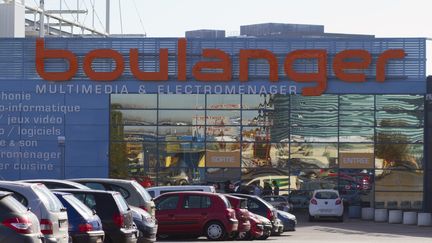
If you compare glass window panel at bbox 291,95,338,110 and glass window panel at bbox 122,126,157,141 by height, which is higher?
glass window panel at bbox 291,95,338,110

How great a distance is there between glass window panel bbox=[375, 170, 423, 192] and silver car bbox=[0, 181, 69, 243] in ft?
103

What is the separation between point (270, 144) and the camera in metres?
48.1

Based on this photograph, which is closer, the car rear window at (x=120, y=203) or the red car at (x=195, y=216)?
the car rear window at (x=120, y=203)

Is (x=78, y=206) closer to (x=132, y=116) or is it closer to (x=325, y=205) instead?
(x=325, y=205)

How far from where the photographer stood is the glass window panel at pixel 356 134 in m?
47.9

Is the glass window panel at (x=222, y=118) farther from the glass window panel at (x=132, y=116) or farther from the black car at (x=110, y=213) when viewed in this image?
the black car at (x=110, y=213)

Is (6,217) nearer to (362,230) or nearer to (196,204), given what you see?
(196,204)

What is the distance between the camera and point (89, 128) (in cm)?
4781

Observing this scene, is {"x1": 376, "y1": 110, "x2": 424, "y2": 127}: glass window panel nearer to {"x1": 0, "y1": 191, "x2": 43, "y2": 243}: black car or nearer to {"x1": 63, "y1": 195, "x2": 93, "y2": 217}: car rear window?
{"x1": 63, "y1": 195, "x2": 93, "y2": 217}: car rear window

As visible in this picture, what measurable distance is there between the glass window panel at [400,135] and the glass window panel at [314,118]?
2.01 m

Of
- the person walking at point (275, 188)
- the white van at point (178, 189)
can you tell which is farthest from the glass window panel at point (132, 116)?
the white van at point (178, 189)

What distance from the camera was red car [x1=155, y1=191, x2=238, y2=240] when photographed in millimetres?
29781

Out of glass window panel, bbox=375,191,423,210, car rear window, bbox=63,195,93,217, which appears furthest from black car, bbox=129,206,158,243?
glass window panel, bbox=375,191,423,210

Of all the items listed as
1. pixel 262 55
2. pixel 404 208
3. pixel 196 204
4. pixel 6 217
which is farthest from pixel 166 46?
pixel 6 217
